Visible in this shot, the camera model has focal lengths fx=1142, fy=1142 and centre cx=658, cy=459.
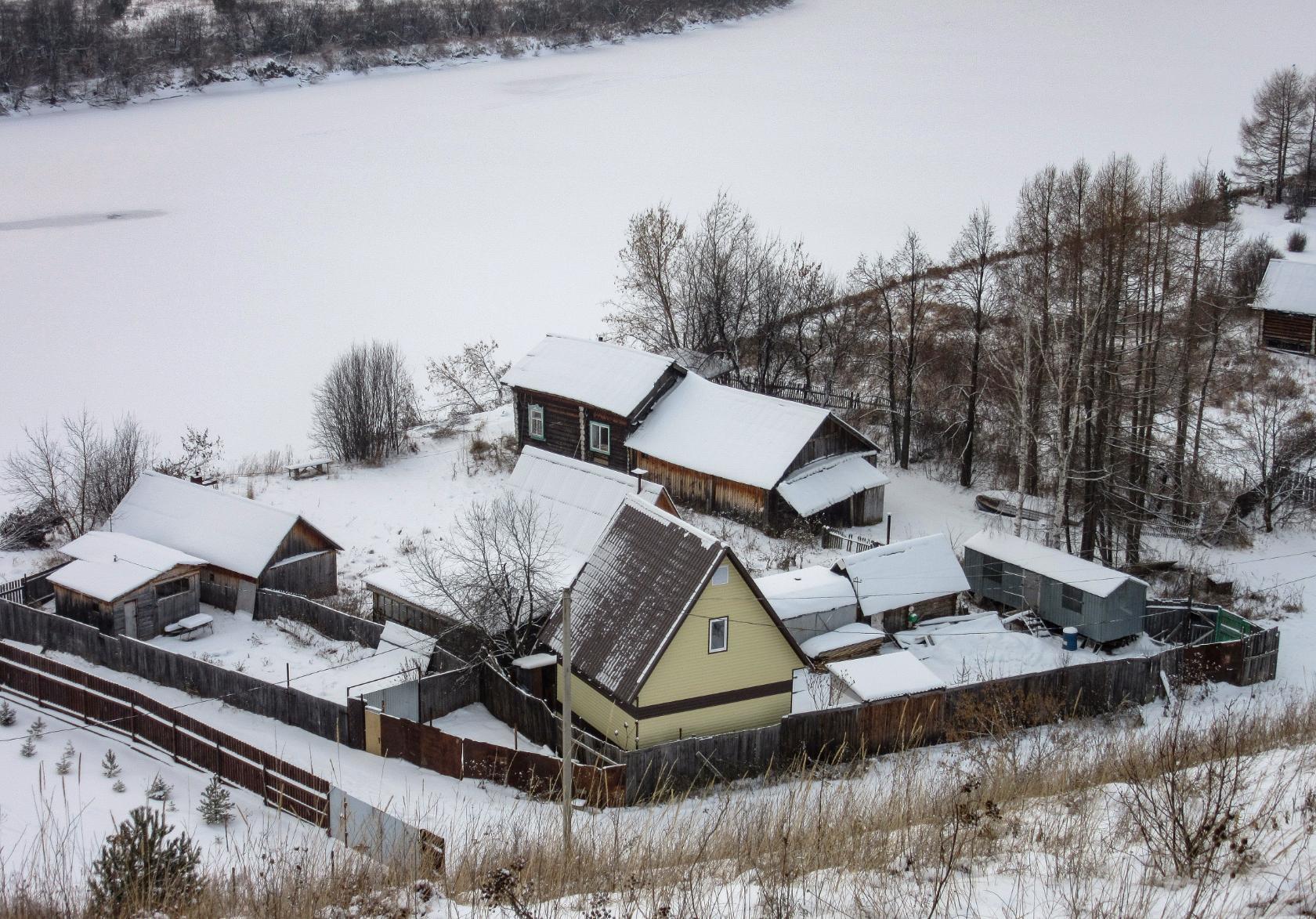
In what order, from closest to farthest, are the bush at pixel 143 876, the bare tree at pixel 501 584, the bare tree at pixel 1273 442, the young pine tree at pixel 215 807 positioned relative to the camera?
the bush at pixel 143 876
the young pine tree at pixel 215 807
the bare tree at pixel 501 584
the bare tree at pixel 1273 442

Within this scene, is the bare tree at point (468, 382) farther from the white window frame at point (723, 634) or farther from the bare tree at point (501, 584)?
the white window frame at point (723, 634)

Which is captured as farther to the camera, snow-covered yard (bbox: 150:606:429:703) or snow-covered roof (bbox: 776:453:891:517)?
snow-covered roof (bbox: 776:453:891:517)

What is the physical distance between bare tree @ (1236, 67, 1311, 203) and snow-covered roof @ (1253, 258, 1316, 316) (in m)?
15.8

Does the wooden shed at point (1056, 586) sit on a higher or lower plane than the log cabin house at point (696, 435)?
lower

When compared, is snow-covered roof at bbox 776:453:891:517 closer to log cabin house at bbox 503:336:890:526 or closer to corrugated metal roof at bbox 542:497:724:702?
log cabin house at bbox 503:336:890:526

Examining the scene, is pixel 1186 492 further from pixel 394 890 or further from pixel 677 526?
pixel 394 890

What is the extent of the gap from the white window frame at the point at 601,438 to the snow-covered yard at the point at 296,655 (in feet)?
41.6

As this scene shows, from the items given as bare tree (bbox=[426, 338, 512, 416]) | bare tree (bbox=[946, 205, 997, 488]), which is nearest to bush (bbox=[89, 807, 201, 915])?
bare tree (bbox=[946, 205, 997, 488])

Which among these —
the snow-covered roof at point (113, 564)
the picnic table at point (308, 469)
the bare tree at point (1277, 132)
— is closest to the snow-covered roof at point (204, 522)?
the snow-covered roof at point (113, 564)

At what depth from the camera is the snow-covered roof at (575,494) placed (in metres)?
25.8

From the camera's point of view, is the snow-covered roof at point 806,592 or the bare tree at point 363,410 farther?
the bare tree at point 363,410

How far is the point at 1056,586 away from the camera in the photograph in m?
24.9

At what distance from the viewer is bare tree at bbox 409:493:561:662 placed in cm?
2175

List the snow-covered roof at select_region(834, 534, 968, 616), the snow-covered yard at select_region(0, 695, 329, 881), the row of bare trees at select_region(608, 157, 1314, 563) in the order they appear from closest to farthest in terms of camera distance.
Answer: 1. the snow-covered yard at select_region(0, 695, 329, 881)
2. the snow-covered roof at select_region(834, 534, 968, 616)
3. the row of bare trees at select_region(608, 157, 1314, 563)
